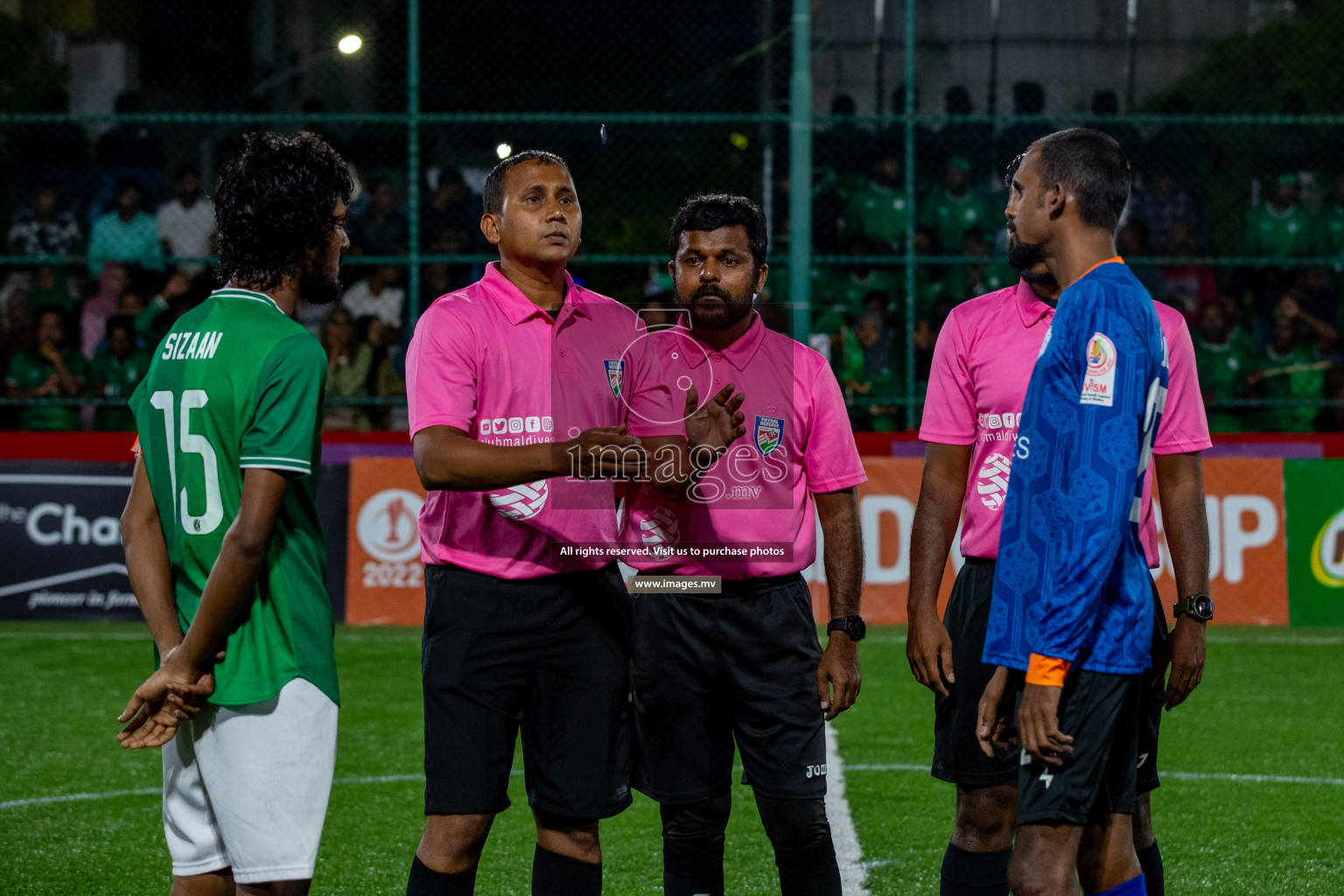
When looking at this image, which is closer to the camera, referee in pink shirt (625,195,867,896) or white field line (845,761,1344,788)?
referee in pink shirt (625,195,867,896)

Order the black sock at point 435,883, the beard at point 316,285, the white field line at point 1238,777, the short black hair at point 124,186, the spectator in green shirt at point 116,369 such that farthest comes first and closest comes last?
1. the short black hair at point 124,186
2. the spectator in green shirt at point 116,369
3. the white field line at point 1238,777
4. the black sock at point 435,883
5. the beard at point 316,285

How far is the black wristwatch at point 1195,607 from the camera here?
11.0ft

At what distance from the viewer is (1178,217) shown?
1255cm

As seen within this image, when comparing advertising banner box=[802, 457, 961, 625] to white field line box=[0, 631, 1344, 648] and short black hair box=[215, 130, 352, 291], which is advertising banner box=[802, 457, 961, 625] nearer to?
white field line box=[0, 631, 1344, 648]

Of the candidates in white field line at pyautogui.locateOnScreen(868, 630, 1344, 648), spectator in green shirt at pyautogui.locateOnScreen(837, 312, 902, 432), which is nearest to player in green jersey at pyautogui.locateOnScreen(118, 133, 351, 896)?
white field line at pyautogui.locateOnScreen(868, 630, 1344, 648)

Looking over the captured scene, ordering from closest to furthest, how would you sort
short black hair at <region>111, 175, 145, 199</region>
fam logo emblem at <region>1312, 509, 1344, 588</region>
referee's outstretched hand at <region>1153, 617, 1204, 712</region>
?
referee's outstretched hand at <region>1153, 617, 1204, 712</region>, fam logo emblem at <region>1312, 509, 1344, 588</region>, short black hair at <region>111, 175, 145, 199</region>

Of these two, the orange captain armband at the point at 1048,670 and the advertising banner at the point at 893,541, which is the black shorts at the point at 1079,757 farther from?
the advertising banner at the point at 893,541

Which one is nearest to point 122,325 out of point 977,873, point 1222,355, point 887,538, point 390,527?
point 390,527

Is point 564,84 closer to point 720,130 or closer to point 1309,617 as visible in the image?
point 720,130

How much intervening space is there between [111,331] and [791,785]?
9.24 m

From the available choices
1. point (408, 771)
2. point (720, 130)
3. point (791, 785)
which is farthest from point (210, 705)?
point (720, 130)

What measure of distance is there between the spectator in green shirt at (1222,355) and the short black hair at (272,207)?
382 inches

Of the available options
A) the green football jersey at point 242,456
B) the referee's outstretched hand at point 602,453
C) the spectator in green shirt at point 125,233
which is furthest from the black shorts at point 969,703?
the spectator in green shirt at point 125,233

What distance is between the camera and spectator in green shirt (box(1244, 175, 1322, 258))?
40.2 feet
